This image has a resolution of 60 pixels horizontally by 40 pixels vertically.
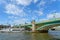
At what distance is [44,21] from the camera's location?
7231 centimetres

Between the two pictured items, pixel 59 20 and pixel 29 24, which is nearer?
pixel 59 20

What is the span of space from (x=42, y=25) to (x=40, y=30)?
937cm

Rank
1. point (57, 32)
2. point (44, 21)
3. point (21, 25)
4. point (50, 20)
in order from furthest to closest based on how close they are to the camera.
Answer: point (21, 25) < point (44, 21) < point (50, 20) < point (57, 32)

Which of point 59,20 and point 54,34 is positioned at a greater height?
point 59,20

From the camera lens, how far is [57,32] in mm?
35344

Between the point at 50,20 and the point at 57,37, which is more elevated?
the point at 50,20

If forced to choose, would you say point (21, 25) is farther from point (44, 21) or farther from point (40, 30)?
point (44, 21)

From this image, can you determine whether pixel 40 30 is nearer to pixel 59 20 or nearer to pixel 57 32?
pixel 59 20

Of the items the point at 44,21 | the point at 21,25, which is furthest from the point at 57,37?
the point at 21,25

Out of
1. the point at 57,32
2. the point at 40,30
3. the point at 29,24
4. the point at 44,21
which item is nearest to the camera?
the point at 57,32

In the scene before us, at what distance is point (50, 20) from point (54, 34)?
30202 mm

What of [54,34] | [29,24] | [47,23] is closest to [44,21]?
[47,23]

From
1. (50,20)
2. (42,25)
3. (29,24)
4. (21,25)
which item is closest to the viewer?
(50,20)

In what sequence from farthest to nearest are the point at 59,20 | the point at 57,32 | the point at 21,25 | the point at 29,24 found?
the point at 21,25
the point at 29,24
the point at 59,20
the point at 57,32
